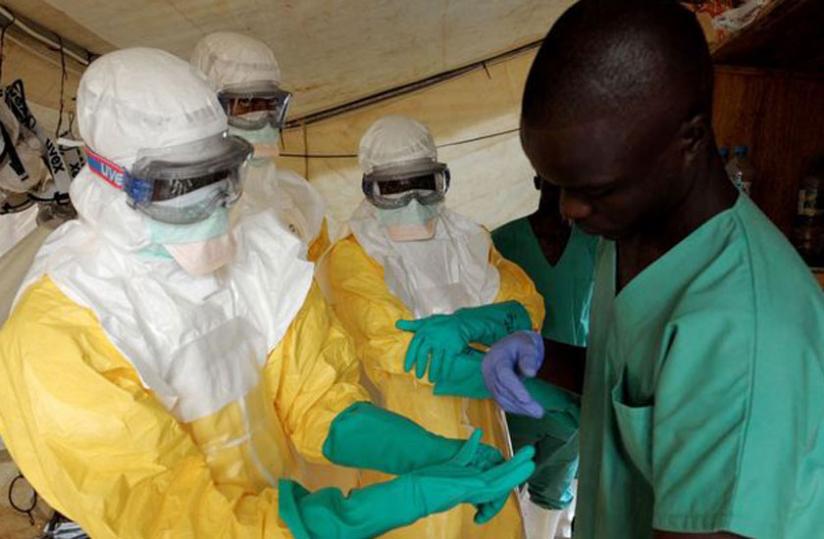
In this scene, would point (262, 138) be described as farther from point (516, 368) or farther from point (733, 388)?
point (733, 388)

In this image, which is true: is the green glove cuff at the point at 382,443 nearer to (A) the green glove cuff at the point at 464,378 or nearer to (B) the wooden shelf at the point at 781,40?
(A) the green glove cuff at the point at 464,378

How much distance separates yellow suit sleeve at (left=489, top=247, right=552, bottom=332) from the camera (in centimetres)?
171

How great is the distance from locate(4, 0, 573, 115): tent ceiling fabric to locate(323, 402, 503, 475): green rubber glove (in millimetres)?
1433

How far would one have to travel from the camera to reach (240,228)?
1124mm

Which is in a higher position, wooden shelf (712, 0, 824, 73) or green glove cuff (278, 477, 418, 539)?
wooden shelf (712, 0, 824, 73)

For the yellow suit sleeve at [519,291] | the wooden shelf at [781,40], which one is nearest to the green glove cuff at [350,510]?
the yellow suit sleeve at [519,291]

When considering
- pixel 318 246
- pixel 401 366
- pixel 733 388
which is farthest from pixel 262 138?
pixel 733 388

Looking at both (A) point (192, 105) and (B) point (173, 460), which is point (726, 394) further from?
(A) point (192, 105)

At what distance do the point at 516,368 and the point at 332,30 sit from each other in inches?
65.4

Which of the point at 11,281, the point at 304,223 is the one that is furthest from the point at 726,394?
the point at 11,281

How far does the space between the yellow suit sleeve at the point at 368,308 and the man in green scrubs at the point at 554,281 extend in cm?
59

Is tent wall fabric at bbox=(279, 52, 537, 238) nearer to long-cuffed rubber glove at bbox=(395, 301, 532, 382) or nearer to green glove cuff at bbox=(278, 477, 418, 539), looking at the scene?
long-cuffed rubber glove at bbox=(395, 301, 532, 382)

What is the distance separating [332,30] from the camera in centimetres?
231

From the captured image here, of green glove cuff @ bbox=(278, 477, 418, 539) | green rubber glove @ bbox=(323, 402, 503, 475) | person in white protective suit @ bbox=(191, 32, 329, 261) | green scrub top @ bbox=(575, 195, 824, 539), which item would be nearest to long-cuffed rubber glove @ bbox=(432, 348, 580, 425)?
green rubber glove @ bbox=(323, 402, 503, 475)
